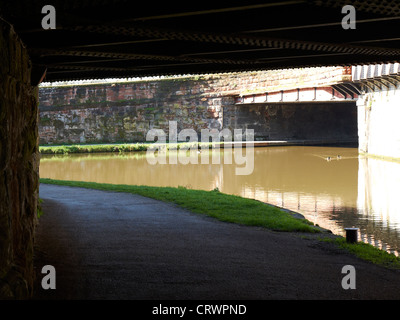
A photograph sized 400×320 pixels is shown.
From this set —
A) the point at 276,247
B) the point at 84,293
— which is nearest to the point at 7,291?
the point at 84,293

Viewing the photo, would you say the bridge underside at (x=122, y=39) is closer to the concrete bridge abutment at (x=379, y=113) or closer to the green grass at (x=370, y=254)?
the green grass at (x=370, y=254)

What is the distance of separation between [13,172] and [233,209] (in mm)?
9035

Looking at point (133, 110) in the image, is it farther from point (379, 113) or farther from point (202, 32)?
point (202, 32)

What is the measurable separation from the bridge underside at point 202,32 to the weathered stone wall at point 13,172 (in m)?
0.41

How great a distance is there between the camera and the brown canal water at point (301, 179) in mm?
15308

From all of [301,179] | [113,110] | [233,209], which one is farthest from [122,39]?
[113,110]

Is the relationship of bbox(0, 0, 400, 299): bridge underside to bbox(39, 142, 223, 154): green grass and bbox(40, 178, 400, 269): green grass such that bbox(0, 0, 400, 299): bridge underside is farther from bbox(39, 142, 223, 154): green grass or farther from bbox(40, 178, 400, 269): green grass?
bbox(39, 142, 223, 154): green grass

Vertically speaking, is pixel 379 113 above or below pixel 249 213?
above

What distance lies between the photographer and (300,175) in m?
26.2

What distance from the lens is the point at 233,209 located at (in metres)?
13.6

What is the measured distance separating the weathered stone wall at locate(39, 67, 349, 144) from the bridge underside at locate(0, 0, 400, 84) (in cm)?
3755

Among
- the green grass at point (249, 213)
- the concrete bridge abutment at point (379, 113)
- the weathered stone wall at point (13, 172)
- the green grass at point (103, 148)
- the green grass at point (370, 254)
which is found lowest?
the green grass at point (370, 254)

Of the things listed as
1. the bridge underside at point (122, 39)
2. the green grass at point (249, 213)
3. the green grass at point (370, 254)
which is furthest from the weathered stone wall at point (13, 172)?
the green grass at point (249, 213)

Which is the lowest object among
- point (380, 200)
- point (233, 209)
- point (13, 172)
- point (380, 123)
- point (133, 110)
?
point (380, 200)
